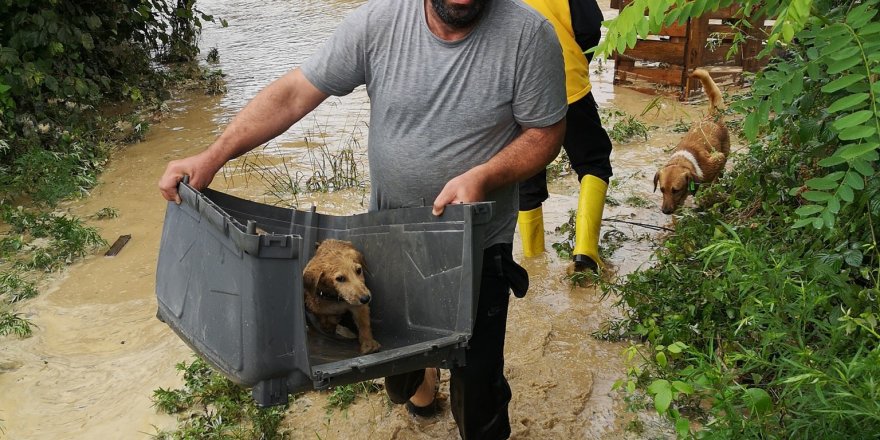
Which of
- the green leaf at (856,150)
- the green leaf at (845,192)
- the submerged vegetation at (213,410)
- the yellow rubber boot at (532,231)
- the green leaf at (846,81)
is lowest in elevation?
the submerged vegetation at (213,410)

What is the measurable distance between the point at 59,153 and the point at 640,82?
6.29 meters

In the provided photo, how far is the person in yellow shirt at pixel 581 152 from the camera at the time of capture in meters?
4.41

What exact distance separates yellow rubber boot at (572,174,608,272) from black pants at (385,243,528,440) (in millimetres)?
1811

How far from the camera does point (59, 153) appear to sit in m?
7.14

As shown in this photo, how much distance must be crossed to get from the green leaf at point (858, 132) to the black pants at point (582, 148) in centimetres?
239

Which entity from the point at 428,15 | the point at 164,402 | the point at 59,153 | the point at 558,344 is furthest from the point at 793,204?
the point at 59,153

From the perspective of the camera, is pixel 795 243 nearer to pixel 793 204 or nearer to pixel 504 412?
pixel 793 204

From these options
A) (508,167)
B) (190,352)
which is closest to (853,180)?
(508,167)

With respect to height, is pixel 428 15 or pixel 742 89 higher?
pixel 428 15

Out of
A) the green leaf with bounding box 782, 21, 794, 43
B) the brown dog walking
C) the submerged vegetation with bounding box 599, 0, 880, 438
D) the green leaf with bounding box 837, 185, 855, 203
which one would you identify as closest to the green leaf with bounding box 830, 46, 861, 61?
the submerged vegetation with bounding box 599, 0, 880, 438

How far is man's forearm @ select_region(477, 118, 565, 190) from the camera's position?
107 inches

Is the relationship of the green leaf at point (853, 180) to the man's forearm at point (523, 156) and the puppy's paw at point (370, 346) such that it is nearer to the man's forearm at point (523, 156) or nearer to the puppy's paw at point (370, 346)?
the man's forearm at point (523, 156)

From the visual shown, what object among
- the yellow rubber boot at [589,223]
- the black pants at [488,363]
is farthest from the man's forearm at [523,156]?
the yellow rubber boot at [589,223]

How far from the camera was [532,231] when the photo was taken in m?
5.11
